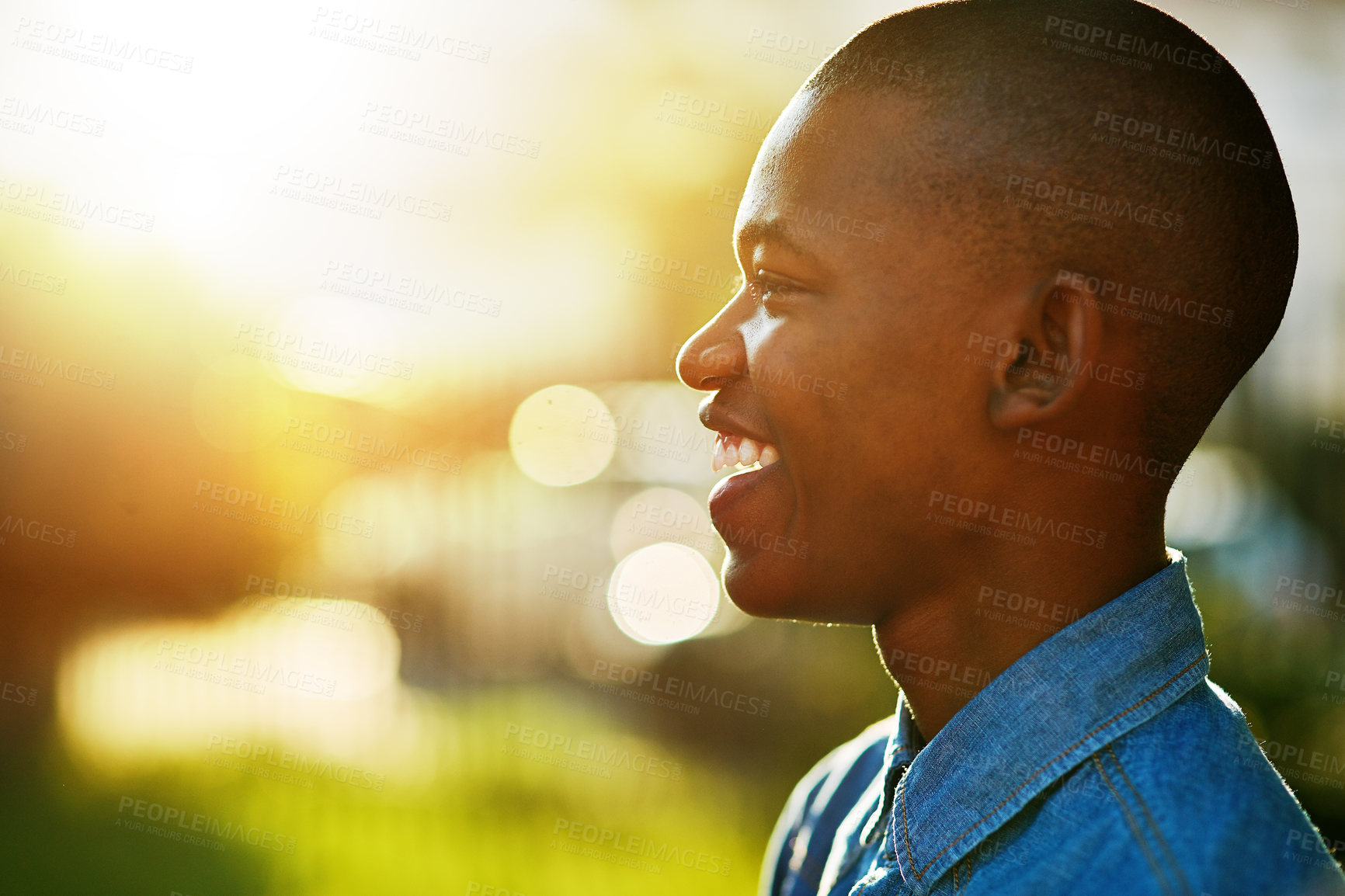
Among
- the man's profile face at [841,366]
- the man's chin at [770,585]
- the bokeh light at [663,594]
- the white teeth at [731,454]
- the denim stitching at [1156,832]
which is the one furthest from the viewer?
the bokeh light at [663,594]

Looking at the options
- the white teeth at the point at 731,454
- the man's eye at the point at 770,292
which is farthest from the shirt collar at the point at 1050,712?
the man's eye at the point at 770,292

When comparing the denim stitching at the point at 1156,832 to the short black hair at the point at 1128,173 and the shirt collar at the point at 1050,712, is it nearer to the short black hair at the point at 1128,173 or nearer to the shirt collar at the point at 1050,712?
the shirt collar at the point at 1050,712

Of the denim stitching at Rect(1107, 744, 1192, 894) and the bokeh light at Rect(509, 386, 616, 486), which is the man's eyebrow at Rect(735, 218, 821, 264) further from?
the bokeh light at Rect(509, 386, 616, 486)

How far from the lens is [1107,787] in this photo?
49.6 inches

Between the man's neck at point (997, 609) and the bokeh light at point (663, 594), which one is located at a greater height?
the bokeh light at point (663, 594)

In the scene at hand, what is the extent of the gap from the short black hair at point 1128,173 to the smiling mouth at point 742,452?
46 cm

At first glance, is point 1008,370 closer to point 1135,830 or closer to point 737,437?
point 737,437

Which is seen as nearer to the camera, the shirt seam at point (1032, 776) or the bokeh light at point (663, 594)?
the shirt seam at point (1032, 776)

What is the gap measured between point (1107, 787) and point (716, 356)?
0.85 metres

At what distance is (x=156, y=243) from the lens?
3.87m

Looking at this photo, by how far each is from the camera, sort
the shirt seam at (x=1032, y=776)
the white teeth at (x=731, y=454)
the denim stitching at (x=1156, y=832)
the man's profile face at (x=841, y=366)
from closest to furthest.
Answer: the denim stitching at (x=1156, y=832) → the shirt seam at (x=1032, y=776) → the man's profile face at (x=841, y=366) → the white teeth at (x=731, y=454)

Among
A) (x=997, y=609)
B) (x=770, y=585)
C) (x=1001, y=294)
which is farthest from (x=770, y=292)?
(x=997, y=609)

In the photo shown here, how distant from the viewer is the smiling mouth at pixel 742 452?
1623mm

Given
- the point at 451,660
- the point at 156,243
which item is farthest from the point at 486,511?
the point at 156,243
